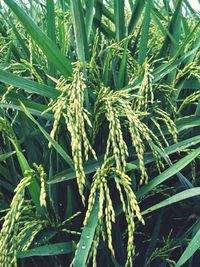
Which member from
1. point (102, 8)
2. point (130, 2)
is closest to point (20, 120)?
point (102, 8)

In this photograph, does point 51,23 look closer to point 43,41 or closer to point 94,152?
point 43,41

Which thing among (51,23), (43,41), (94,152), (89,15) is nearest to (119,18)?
(89,15)

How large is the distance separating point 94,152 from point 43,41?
1.11 ft

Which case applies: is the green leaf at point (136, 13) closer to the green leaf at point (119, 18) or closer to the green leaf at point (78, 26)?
the green leaf at point (119, 18)

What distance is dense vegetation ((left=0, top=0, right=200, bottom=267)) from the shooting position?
106 cm

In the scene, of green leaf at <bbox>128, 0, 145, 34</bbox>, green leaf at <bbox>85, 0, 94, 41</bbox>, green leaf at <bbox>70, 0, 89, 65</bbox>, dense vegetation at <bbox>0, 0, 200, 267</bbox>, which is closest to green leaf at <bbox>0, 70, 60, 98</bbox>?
dense vegetation at <bbox>0, 0, 200, 267</bbox>

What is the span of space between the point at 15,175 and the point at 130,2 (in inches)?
35.3

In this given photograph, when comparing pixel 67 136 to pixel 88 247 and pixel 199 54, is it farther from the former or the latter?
pixel 199 54

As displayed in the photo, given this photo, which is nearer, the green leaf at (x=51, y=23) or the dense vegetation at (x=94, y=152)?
the dense vegetation at (x=94, y=152)

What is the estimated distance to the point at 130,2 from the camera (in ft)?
6.06

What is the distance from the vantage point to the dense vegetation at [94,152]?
3.47 ft

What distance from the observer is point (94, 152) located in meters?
1.05

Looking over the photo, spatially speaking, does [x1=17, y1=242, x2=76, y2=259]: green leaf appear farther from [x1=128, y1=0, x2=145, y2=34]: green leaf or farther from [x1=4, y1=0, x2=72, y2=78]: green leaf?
[x1=128, y1=0, x2=145, y2=34]: green leaf

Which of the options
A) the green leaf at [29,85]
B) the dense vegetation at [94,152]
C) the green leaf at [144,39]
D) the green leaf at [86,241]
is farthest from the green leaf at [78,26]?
the green leaf at [86,241]
